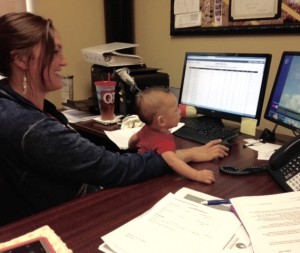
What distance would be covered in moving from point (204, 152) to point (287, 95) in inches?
17.0

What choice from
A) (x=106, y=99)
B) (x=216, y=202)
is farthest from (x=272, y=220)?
(x=106, y=99)

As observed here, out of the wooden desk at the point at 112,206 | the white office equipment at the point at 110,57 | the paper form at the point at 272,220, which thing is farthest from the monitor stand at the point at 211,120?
the paper form at the point at 272,220

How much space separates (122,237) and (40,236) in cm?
19

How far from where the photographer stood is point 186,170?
1154 millimetres

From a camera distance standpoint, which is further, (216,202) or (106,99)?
(106,99)

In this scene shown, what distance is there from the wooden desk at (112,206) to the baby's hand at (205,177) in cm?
2

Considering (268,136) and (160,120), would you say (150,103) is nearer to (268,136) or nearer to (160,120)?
(160,120)

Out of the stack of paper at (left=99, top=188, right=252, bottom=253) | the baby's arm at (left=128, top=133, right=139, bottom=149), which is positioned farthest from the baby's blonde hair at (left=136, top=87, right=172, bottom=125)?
the stack of paper at (left=99, top=188, right=252, bottom=253)

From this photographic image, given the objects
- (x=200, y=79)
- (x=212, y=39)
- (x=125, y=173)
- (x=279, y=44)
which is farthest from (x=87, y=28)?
(x=125, y=173)

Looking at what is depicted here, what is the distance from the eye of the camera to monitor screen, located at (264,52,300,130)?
4.50 ft

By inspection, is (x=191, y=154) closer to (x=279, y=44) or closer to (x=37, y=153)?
(x=37, y=153)

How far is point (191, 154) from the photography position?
129 cm

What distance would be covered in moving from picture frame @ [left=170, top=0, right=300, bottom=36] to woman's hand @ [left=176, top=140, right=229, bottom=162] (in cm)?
75

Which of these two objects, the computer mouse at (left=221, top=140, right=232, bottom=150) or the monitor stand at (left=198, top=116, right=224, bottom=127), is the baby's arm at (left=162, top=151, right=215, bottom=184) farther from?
the monitor stand at (left=198, top=116, right=224, bottom=127)
